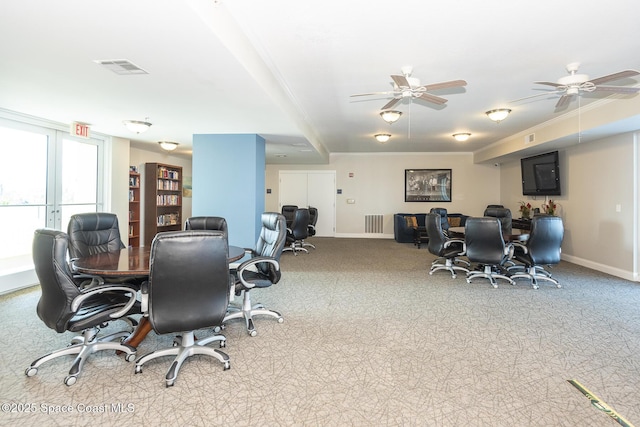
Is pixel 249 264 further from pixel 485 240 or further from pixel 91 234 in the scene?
pixel 485 240

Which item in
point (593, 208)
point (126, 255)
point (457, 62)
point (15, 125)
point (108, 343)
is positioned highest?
point (457, 62)

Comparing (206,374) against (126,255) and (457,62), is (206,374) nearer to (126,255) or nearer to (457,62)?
(126,255)

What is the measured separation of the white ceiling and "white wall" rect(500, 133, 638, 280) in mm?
1029

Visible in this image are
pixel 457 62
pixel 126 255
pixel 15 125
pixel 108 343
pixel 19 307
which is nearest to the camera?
pixel 108 343

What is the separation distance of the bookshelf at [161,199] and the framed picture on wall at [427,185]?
6.55 metres

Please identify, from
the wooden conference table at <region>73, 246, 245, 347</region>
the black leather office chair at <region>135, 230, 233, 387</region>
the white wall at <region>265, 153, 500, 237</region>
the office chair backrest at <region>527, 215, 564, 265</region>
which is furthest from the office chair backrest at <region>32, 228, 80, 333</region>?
the white wall at <region>265, 153, 500, 237</region>

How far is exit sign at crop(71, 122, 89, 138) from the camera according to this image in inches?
197

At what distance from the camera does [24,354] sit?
259 cm

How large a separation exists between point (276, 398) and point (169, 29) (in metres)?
2.61

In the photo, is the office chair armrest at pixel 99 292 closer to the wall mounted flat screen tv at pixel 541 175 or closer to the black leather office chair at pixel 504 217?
the black leather office chair at pixel 504 217

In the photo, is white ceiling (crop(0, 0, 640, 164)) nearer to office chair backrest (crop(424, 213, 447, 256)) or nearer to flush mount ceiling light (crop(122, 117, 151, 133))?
flush mount ceiling light (crop(122, 117, 151, 133))

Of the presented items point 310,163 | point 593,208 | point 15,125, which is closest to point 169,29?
point 15,125

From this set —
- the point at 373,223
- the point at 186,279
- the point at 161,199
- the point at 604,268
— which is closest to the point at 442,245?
the point at 604,268

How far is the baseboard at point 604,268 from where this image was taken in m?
5.05
